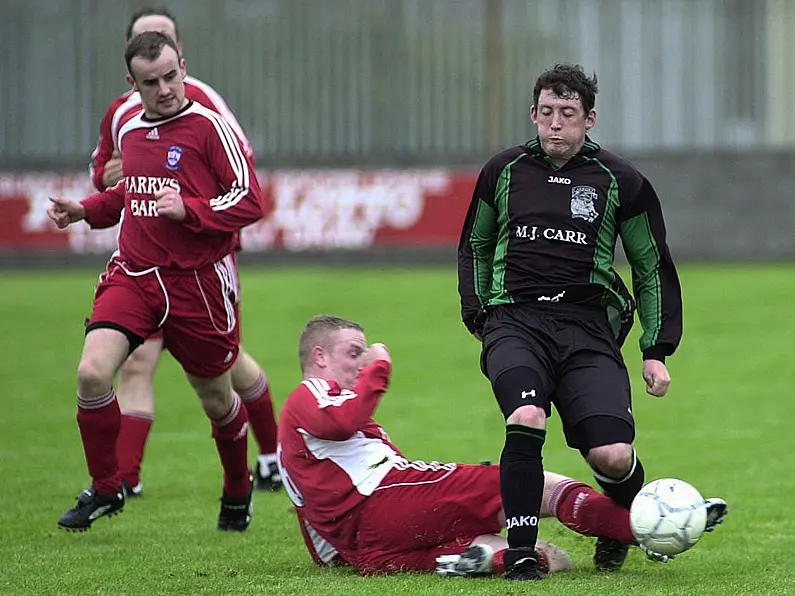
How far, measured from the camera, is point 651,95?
2472 centimetres

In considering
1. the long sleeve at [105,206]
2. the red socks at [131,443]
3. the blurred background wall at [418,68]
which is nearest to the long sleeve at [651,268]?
the long sleeve at [105,206]

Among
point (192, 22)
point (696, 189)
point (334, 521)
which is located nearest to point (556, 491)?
point (334, 521)

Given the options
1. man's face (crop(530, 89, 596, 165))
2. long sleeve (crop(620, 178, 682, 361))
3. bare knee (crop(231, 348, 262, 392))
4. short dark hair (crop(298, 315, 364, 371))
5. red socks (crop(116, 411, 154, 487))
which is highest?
man's face (crop(530, 89, 596, 165))

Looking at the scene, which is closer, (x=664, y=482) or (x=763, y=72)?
(x=664, y=482)

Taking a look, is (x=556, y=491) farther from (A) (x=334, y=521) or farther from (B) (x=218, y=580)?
(B) (x=218, y=580)

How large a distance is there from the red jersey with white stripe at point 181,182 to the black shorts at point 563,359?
1547 mm

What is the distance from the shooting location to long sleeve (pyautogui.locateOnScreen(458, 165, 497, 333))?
19.7 ft

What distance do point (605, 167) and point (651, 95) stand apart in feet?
63.4

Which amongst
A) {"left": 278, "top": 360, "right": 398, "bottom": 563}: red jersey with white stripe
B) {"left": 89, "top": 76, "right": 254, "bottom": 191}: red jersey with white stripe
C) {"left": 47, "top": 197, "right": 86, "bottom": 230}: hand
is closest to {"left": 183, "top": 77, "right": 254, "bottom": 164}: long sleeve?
{"left": 89, "top": 76, "right": 254, "bottom": 191}: red jersey with white stripe

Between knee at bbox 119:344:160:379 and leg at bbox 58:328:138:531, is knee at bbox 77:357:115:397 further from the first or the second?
knee at bbox 119:344:160:379

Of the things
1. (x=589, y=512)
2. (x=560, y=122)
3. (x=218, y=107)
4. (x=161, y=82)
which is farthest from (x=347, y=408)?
(x=218, y=107)

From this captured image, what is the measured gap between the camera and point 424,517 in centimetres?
576

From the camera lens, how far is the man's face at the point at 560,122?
5.79 metres

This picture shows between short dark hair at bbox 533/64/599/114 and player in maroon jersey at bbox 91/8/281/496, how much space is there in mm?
2194
